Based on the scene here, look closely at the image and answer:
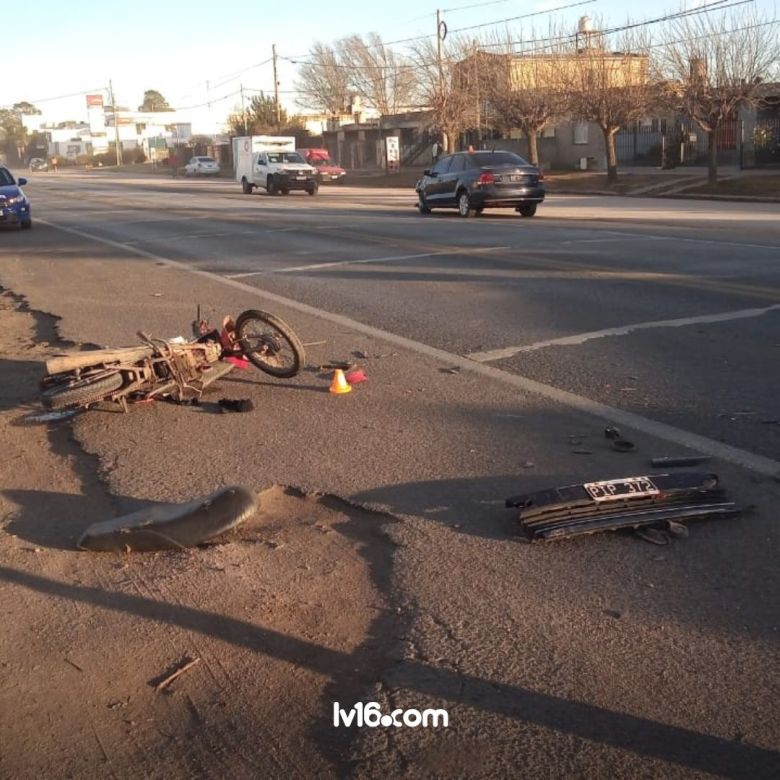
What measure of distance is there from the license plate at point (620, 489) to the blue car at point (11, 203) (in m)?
22.4

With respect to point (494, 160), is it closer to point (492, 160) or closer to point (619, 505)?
point (492, 160)

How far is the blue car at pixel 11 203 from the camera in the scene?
24438 millimetres

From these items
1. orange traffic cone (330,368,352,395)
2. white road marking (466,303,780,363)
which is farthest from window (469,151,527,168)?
orange traffic cone (330,368,352,395)

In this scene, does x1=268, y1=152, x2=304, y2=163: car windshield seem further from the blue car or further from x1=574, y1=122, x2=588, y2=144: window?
the blue car

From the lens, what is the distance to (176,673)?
372 cm

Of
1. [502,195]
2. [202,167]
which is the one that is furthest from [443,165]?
[202,167]

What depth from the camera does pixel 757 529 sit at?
189 inches

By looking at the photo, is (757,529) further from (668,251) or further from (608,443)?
(668,251)

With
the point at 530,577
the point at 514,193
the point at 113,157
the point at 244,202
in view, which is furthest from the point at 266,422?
the point at 113,157

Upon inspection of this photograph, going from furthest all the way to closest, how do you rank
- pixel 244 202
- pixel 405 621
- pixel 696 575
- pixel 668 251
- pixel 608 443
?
pixel 244 202
pixel 668 251
pixel 608 443
pixel 696 575
pixel 405 621

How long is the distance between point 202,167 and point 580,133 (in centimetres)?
3287

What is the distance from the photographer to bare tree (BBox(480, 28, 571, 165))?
42.1m

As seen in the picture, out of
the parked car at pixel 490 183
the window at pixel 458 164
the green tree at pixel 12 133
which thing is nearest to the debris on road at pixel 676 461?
the parked car at pixel 490 183

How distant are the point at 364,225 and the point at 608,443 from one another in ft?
57.3
